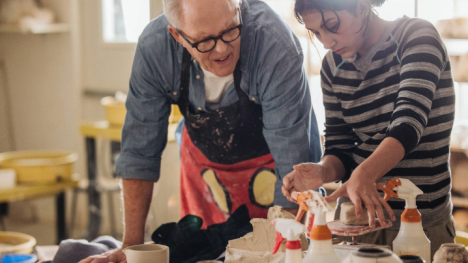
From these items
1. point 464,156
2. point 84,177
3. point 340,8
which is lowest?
point 84,177

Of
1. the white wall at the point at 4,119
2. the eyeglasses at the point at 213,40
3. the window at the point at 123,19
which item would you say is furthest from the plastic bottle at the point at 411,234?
the white wall at the point at 4,119

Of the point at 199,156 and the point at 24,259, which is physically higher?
the point at 199,156

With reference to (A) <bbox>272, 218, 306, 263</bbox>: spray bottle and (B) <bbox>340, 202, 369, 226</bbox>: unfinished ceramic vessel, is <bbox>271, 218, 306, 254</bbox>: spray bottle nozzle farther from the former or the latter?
(B) <bbox>340, 202, 369, 226</bbox>: unfinished ceramic vessel

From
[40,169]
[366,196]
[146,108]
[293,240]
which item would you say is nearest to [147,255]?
[293,240]

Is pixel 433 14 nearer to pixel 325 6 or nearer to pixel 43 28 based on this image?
pixel 325 6

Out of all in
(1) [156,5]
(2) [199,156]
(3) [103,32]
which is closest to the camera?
(2) [199,156]

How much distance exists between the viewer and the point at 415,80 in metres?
1.06

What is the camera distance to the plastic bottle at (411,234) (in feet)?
3.10

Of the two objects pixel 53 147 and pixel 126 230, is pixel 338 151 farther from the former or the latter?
pixel 53 147

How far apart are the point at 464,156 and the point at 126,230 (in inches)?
85.6

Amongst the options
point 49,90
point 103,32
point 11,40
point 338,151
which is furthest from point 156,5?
point 338,151

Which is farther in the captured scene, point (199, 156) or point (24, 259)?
point (199, 156)

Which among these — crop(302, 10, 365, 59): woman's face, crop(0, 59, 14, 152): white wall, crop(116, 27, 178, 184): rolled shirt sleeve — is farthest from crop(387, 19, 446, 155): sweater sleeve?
crop(0, 59, 14, 152): white wall

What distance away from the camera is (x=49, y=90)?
15.4ft
